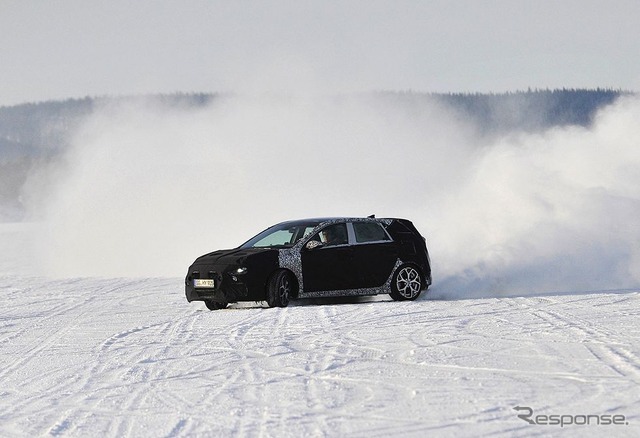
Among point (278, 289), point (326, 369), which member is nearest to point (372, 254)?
point (278, 289)

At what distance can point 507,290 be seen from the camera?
20156 mm

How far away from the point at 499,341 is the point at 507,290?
27.0ft

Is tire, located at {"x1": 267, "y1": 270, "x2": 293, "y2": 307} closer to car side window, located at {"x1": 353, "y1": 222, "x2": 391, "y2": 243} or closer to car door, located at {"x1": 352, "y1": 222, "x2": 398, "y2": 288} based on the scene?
car door, located at {"x1": 352, "y1": 222, "x2": 398, "y2": 288}

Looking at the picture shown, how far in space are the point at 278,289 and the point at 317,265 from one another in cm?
75

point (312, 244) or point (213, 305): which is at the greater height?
point (312, 244)

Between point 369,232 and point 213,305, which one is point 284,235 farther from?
point 213,305

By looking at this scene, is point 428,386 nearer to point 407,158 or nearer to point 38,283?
point 38,283

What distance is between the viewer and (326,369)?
1020 centimetres

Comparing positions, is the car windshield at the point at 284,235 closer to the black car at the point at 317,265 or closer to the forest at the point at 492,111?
the black car at the point at 317,265

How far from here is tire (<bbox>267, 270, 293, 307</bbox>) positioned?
16.8 metres

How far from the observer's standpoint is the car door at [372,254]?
17.7m

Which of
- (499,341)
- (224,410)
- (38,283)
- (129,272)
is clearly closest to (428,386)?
(224,410)

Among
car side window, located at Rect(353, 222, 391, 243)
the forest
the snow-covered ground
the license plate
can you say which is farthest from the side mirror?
the forest

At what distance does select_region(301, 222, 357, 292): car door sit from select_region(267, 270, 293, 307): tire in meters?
0.29
